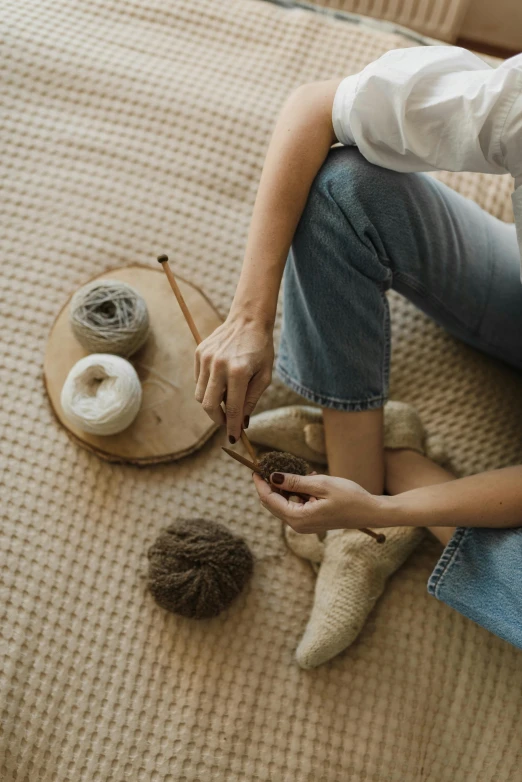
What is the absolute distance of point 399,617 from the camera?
82 centimetres

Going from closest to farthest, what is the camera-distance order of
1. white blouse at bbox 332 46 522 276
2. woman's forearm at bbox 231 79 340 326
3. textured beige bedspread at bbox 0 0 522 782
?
1. white blouse at bbox 332 46 522 276
2. woman's forearm at bbox 231 79 340 326
3. textured beige bedspread at bbox 0 0 522 782

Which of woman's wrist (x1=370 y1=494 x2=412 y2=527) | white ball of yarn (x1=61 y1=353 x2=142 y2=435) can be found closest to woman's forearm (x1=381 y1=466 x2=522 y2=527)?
woman's wrist (x1=370 y1=494 x2=412 y2=527)

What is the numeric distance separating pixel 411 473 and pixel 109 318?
0.41m

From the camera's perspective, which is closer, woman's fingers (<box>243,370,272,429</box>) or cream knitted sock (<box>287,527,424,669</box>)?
woman's fingers (<box>243,370,272,429</box>)

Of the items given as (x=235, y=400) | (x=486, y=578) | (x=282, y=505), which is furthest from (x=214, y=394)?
(x=486, y=578)

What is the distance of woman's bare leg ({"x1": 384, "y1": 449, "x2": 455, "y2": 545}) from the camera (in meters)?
0.79

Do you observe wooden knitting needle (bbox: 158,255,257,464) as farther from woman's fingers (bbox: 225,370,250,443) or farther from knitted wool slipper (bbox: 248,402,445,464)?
knitted wool slipper (bbox: 248,402,445,464)

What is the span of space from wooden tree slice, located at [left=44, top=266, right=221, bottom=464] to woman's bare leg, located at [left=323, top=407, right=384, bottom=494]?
165 mm

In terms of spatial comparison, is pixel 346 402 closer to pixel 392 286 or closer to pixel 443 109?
pixel 392 286

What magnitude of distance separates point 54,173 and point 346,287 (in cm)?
51

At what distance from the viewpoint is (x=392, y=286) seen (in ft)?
2.58

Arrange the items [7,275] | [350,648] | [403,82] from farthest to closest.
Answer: [7,275], [350,648], [403,82]

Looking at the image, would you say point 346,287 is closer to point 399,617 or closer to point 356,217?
point 356,217

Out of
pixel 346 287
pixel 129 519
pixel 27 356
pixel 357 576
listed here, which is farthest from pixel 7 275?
pixel 357 576
